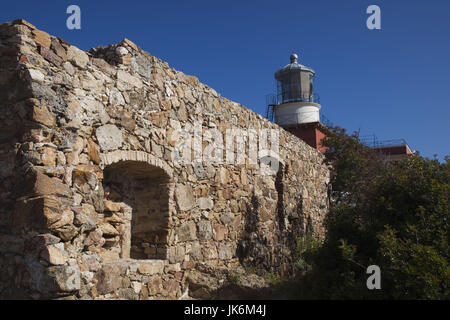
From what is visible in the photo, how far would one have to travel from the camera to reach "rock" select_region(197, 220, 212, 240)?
5.62 metres

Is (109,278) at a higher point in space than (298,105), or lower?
lower

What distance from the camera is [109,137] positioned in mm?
4234

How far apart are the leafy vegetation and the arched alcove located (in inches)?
72.7

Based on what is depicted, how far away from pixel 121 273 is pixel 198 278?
1347 mm

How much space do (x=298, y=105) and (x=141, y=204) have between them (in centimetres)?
1396

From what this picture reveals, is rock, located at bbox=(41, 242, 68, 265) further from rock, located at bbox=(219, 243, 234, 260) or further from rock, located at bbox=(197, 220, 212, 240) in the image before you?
rock, located at bbox=(219, 243, 234, 260)

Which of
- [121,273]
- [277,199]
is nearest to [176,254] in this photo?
[121,273]

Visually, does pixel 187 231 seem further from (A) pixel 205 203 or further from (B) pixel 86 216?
(B) pixel 86 216

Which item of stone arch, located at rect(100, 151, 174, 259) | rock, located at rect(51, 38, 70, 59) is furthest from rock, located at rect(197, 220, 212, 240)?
rock, located at rect(51, 38, 70, 59)

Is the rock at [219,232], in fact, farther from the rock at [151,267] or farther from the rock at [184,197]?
the rock at [151,267]

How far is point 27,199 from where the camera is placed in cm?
335

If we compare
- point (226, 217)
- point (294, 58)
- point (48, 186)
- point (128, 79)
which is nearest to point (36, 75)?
point (48, 186)

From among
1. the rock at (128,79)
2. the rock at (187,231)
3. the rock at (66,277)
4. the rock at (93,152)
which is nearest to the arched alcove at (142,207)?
the rock at (187,231)

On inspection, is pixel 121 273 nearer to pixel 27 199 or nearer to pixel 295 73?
pixel 27 199
